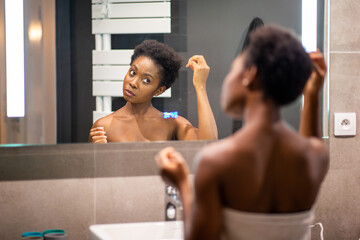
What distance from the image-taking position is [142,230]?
5.24 ft

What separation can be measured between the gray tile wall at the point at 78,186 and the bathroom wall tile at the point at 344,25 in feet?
2.17

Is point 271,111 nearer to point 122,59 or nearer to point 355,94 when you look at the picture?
point 122,59

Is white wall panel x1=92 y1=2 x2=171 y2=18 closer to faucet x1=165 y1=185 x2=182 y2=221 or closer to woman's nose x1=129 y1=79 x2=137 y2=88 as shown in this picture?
woman's nose x1=129 y1=79 x2=137 y2=88

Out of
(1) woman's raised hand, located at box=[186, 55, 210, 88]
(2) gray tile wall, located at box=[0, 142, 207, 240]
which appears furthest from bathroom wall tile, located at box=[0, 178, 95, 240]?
(1) woman's raised hand, located at box=[186, 55, 210, 88]

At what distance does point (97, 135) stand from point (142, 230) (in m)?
0.36

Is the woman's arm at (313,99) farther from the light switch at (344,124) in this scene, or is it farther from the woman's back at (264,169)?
the light switch at (344,124)

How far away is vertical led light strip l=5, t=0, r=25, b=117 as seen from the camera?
1575 millimetres

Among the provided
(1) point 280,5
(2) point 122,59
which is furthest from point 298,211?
(1) point 280,5

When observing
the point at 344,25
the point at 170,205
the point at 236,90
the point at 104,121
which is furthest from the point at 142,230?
the point at 344,25

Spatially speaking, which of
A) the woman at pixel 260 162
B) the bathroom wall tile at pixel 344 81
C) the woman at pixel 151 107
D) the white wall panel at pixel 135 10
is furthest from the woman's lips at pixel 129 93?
the woman at pixel 260 162

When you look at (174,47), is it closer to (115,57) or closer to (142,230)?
(115,57)

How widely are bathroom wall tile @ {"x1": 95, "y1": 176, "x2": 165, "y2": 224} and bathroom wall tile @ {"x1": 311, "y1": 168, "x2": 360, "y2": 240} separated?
0.62m

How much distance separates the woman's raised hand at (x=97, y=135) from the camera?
5.40 feet

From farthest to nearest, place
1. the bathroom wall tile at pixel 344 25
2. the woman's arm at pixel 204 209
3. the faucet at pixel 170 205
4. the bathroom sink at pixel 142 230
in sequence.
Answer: the bathroom wall tile at pixel 344 25 → the faucet at pixel 170 205 → the bathroom sink at pixel 142 230 → the woman's arm at pixel 204 209
